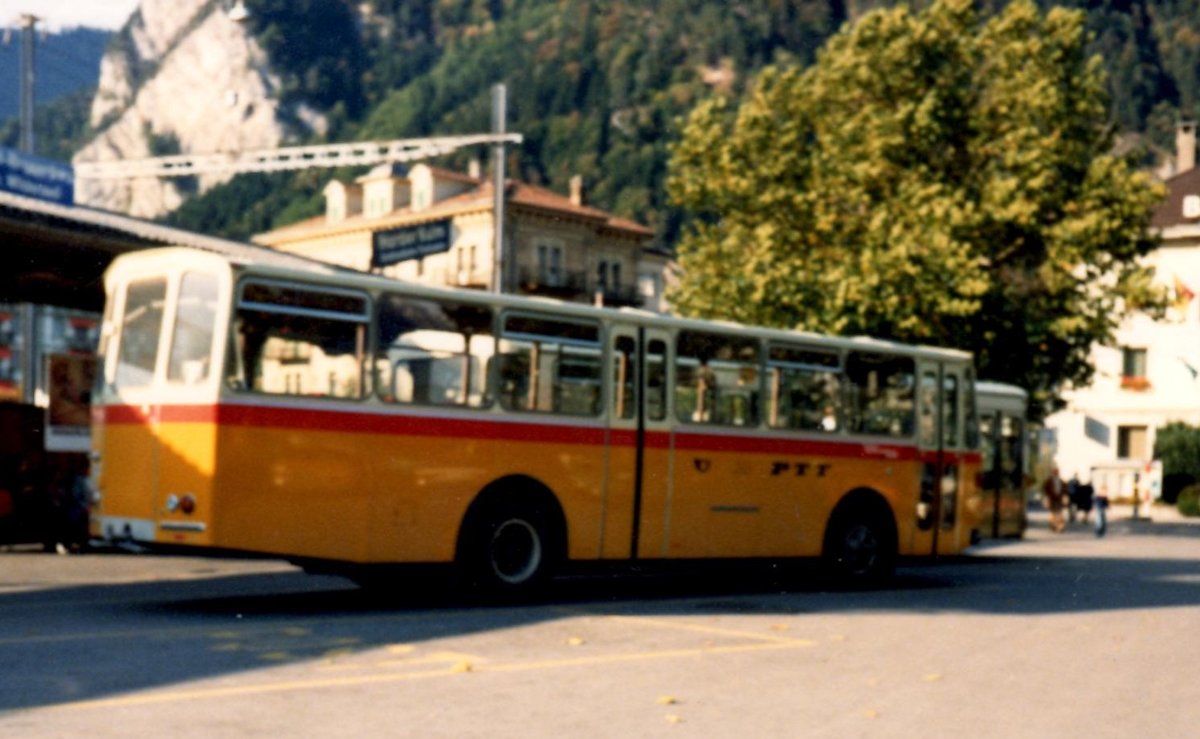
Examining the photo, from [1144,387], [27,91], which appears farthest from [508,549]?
[1144,387]

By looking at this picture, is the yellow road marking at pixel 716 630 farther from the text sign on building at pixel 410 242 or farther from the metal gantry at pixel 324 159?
the text sign on building at pixel 410 242

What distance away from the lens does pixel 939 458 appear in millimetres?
19641

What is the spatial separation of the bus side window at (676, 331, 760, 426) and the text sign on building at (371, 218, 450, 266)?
10.1 metres

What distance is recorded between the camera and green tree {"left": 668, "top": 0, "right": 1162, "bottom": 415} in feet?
129

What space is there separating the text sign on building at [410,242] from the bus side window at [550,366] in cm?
1115

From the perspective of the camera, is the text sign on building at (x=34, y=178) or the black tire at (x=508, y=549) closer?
the black tire at (x=508, y=549)

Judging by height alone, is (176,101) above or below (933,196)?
above

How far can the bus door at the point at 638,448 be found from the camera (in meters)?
15.8

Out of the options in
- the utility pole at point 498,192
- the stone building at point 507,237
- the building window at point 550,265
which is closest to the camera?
the utility pole at point 498,192

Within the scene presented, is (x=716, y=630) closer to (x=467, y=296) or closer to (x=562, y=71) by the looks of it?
(x=467, y=296)

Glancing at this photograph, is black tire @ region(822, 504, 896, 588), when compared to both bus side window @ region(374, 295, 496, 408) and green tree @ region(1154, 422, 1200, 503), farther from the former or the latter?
green tree @ region(1154, 422, 1200, 503)

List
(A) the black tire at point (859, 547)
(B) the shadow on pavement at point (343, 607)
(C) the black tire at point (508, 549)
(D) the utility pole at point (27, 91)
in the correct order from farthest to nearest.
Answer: (D) the utility pole at point (27, 91) < (A) the black tire at point (859, 547) < (C) the black tire at point (508, 549) < (B) the shadow on pavement at point (343, 607)

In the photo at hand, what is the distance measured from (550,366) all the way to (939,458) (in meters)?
6.21

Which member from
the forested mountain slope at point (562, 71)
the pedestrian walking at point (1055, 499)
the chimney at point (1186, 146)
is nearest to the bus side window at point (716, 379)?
the pedestrian walking at point (1055, 499)
